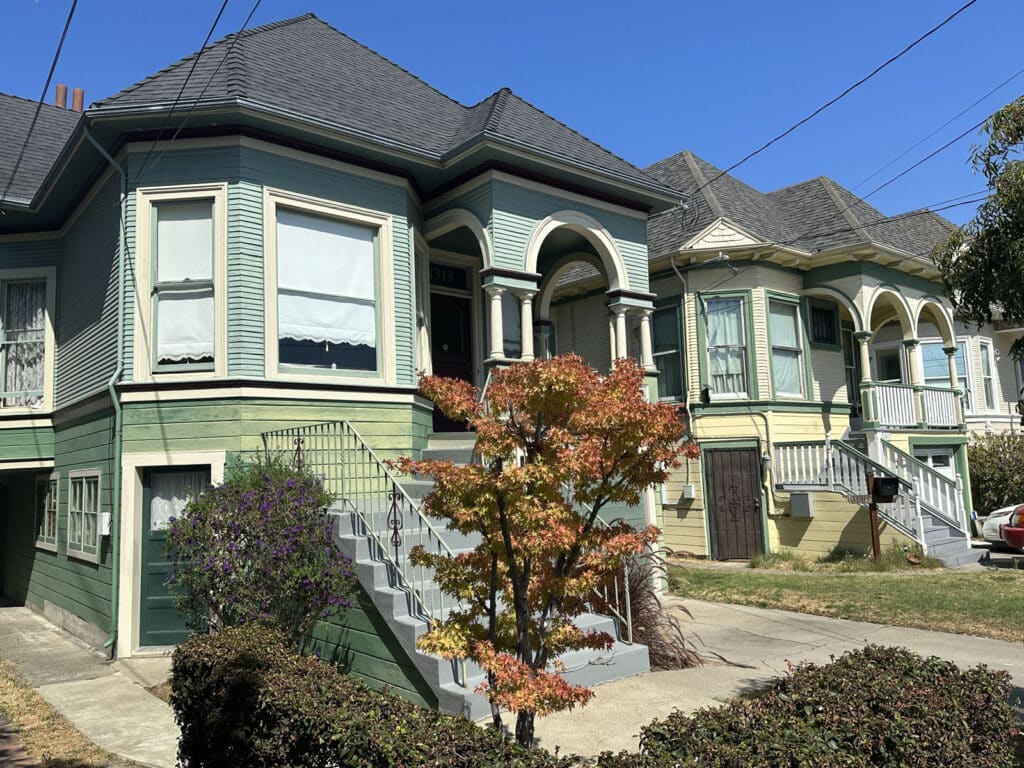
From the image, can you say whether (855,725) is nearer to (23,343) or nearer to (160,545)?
(160,545)

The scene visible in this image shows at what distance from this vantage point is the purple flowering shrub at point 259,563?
673 centimetres

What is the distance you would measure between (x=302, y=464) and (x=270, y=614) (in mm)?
1966

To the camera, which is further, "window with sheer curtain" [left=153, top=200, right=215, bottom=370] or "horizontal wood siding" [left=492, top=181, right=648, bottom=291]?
"horizontal wood siding" [left=492, top=181, right=648, bottom=291]

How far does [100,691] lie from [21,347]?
24.4 ft

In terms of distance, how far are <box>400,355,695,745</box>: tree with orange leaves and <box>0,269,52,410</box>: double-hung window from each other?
10662mm

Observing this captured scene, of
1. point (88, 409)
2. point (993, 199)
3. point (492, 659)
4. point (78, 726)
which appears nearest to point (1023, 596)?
point (993, 199)

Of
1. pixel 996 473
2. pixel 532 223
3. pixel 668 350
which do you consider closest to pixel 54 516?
pixel 532 223

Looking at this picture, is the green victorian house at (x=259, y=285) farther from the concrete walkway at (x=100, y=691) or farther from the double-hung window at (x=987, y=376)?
the double-hung window at (x=987, y=376)

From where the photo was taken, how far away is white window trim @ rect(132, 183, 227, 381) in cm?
934

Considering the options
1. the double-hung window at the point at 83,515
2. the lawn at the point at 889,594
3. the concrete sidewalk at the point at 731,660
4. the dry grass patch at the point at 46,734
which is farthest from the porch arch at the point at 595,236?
the dry grass patch at the point at 46,734

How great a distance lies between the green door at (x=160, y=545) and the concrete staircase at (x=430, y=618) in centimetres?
231

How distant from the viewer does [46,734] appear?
249 inches

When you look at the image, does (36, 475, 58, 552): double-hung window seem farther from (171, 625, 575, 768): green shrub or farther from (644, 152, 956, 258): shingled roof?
(644, 152, 956, 258): shingled roof

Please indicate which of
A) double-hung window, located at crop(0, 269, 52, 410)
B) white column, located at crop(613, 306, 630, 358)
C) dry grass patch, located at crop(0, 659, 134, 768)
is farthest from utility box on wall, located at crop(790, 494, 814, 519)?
double-hung window, located at crop(0, 269, 52, 410)
